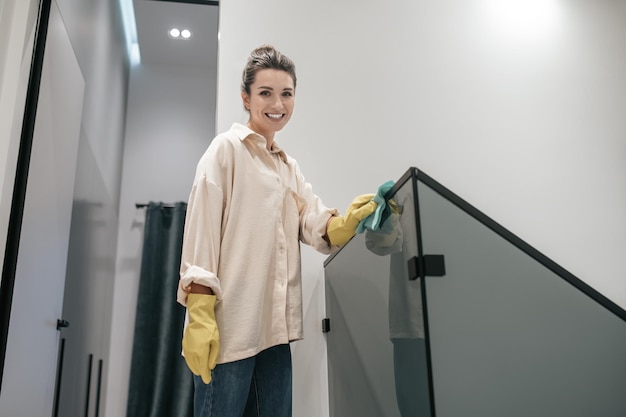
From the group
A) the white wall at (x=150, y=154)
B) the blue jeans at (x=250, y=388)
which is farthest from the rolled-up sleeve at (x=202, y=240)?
the white wall at (x=150, y=154)

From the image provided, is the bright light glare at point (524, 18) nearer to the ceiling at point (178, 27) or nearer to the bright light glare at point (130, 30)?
the ceiling at point (178, 27)

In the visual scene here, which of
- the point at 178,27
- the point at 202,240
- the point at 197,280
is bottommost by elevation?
the point at 197,280

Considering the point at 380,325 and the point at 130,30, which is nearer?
the point at 380,325

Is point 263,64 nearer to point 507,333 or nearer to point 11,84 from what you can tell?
point 11,84

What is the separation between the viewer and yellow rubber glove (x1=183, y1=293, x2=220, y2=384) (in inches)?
51.9

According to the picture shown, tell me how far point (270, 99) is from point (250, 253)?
482 mm

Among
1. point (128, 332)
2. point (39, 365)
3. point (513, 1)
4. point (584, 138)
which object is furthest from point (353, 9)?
point (128, 332)

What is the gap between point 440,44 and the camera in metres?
2.50

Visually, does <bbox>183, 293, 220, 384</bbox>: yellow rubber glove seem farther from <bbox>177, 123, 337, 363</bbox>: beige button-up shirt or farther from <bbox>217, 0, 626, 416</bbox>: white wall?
<bbox>217, 0, 626, 416</bbox>: white wall

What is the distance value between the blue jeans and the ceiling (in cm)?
260

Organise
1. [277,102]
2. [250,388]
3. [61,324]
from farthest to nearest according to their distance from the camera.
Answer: [61,324], [277,102], [250,388]

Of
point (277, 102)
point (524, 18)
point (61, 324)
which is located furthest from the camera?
point (524, 18)

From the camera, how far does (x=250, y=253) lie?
150 centimetres

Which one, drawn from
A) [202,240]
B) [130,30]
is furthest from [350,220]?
[130,30]
